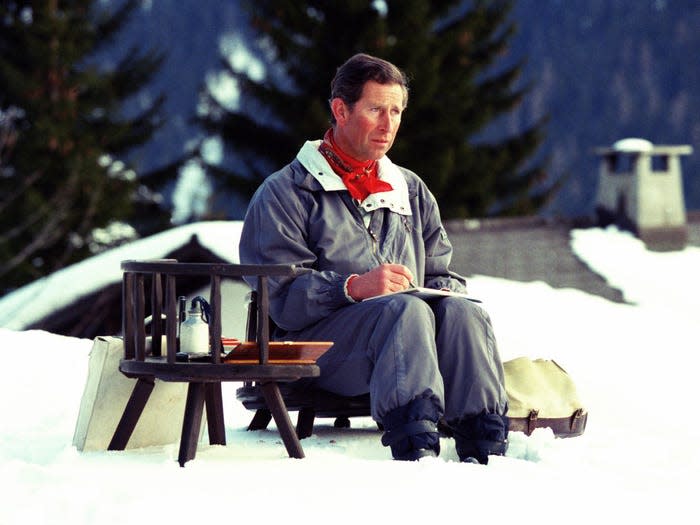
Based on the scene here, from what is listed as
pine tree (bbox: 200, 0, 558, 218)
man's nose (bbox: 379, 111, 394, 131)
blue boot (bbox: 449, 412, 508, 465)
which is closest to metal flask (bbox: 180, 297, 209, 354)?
blue boot (bbox: 449, 412, 508, 465)

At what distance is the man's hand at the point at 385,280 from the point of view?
15.0ft

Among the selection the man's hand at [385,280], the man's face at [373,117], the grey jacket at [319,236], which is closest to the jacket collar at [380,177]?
the grey jacket at [319,236]

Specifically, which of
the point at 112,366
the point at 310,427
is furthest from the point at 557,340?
the point at 112,366

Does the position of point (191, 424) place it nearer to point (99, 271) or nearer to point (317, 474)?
point (317, 474)

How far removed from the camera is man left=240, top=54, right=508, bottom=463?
4418mm

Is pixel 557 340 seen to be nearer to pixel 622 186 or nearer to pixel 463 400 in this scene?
pixel 463 400

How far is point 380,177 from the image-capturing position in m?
5.09

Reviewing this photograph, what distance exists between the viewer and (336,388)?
487cm

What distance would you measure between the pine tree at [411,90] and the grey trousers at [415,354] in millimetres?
19193

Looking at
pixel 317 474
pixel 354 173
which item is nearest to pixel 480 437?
pixel 317 474

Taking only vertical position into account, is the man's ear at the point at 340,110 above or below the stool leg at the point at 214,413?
above

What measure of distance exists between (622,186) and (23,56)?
11.9m

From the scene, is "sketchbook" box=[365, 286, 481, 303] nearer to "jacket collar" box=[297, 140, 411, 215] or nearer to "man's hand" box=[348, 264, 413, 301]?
"man's hand" box=[348, 264, 413, 301]

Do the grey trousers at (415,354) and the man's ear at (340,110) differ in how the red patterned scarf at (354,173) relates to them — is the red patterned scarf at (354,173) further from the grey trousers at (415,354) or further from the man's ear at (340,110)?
the grey trousers at (415,354)
